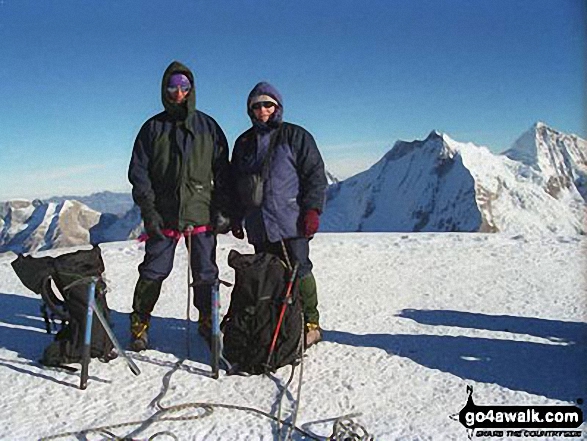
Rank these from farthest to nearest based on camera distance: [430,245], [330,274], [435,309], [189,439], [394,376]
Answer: [430,245] < [330,274] < [435,309] < [394,376] < [189,439]

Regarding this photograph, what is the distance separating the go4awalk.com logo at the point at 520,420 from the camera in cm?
337

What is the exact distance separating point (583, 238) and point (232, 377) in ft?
26.5

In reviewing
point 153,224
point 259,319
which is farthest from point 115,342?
point 259,319

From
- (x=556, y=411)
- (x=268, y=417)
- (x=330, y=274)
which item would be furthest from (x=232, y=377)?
(x=330, y=274)

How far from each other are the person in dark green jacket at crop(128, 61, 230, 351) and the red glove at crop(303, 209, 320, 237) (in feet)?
2.46

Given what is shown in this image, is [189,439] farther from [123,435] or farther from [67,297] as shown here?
[67,297]

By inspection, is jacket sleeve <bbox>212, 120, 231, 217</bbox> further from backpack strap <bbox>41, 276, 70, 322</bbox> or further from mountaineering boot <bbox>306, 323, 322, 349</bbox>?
backpack strap <bbox>41, 276, 70, 322</bbox>

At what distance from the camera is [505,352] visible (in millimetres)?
4629

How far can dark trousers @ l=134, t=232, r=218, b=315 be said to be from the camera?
4.68m

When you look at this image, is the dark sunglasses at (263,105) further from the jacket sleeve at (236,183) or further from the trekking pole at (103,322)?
the trekking pole at (103,322)

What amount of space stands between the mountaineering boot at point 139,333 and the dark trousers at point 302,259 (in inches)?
48.9

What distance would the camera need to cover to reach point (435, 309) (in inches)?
239

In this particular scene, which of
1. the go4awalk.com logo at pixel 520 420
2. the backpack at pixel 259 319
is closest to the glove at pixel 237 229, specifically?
the backpack at pixel 259 319

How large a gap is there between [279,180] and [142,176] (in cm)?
118
